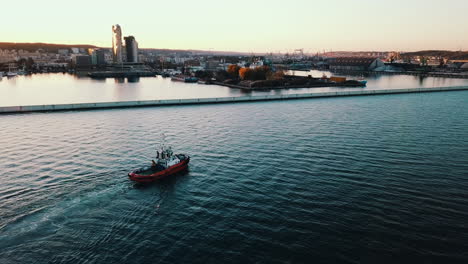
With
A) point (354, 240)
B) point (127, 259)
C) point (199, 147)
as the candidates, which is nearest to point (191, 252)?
point (127, 259)

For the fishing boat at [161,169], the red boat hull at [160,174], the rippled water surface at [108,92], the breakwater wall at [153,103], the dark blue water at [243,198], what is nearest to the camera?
the dark blue water at [243,198]

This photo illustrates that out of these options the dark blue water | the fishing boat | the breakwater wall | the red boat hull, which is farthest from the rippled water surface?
the red boat hull

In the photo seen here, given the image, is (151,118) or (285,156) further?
(151,118)

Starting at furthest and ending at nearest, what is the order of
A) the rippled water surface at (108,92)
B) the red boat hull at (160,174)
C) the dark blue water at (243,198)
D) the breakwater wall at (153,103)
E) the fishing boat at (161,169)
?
the rippled water surface at (108,92) < the breakwater wall at (153,103) < the fishing boat at (161,169) < the red boat hull at (160,174) < the dark blue water at (243,198)

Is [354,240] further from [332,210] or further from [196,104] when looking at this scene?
[196,104]

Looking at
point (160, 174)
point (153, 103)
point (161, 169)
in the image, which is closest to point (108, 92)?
point (153, 103)

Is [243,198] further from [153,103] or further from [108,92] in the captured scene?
[108,92]

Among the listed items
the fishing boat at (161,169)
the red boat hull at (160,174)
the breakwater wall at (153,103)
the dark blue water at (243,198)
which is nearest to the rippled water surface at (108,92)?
the breakwater wall at (153,103)

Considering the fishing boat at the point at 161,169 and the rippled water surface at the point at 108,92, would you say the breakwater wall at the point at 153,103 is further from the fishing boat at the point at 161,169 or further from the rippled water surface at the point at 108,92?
Answer: the fishing boat at the point at 161,169
